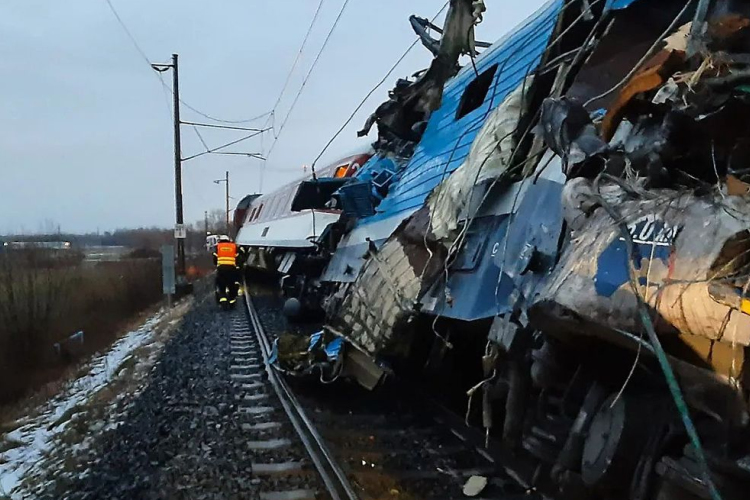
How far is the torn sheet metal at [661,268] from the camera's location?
2.61 metres

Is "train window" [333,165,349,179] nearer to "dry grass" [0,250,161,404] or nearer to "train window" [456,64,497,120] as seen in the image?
"dry grass" [0,250,161,404]

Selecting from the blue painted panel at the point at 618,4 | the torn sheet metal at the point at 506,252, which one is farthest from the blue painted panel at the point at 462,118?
the torn sheet metal at the point at 506,252

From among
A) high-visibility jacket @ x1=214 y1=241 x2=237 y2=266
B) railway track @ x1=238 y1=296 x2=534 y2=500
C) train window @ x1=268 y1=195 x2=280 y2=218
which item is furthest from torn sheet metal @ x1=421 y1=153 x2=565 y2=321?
train window @ x1=268 y1=195 x2=280 y2=218

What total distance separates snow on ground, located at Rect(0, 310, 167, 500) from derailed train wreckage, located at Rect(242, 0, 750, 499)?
3.24 meters

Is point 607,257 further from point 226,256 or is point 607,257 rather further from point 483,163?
point 226,256

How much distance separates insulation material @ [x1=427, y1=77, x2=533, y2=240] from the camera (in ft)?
18.1

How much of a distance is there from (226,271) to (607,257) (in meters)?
16.1

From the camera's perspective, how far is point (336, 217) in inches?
450

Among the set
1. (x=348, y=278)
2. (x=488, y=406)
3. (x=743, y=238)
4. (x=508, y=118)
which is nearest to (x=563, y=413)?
(x=488, y=406)

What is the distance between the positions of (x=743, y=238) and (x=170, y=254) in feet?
62.6

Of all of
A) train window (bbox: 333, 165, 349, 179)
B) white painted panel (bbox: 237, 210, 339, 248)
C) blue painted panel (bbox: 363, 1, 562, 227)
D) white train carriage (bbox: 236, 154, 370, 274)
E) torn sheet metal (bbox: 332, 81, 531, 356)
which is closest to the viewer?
torn sheet metal (bbox: 332, 81, 531, 356)

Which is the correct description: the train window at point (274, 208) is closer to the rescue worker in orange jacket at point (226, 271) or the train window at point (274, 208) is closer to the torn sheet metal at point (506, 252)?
the rescue worker in orange jacket at point (226, 271)

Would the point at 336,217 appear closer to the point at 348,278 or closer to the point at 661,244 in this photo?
the point at 348,278

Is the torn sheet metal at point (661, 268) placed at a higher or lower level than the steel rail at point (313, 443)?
higher
